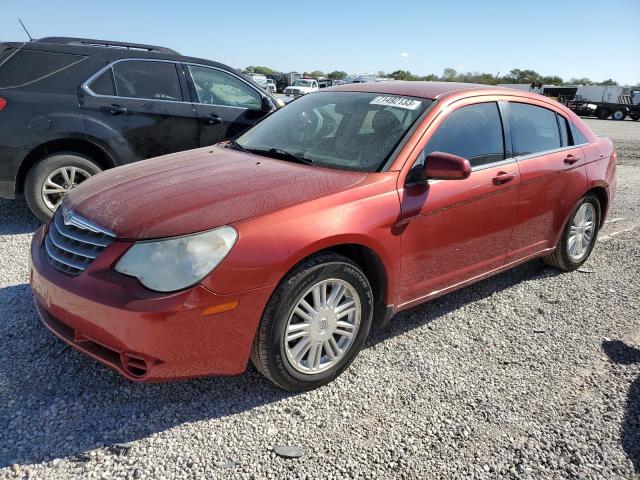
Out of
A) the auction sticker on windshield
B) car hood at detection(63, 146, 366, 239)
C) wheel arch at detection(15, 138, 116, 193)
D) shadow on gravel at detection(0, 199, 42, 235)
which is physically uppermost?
the auction sticker on windshield

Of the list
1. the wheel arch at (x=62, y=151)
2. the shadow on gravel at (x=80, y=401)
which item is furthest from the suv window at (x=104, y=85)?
the shadow on gravel at (x=80, y=401)

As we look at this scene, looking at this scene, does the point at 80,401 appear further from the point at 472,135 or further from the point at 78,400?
the point at 472,135

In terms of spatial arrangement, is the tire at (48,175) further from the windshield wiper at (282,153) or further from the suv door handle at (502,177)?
the suv door handle at (502,177)

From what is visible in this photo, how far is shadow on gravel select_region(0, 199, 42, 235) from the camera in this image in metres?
5.29

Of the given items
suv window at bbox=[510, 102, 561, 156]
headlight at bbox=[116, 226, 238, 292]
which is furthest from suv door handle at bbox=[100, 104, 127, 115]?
suv window at bbox=[510, 102, 561, 156]

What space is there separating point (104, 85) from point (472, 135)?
3.81 metres

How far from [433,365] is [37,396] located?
217 cm

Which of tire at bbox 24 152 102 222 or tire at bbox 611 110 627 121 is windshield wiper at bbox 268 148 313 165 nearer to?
tire at bbox 24 152 102 222

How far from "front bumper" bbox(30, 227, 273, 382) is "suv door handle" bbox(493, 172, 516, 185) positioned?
1.91 meters

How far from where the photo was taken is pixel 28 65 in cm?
510

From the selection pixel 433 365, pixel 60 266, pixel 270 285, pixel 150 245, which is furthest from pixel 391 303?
pixel 60 266

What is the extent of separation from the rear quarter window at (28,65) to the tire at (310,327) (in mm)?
3988

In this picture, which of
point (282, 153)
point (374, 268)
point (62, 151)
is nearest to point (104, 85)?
point (62, 151)

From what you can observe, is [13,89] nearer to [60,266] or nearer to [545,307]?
[60,266]
